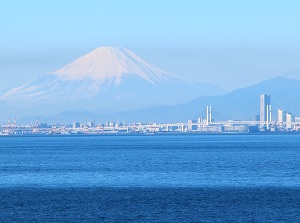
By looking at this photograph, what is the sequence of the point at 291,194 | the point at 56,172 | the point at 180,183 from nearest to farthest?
the point at 291,194 → the point at 180,183 → the point at 56,172

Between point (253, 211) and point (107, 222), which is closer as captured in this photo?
point (107, 222)

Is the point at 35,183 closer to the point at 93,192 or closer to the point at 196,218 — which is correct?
the point at 93,192

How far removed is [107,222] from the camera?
40562 mm

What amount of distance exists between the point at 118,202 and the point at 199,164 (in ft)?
107

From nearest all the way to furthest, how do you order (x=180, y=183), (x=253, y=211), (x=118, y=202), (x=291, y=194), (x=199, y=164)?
(x=253, y=211), (x=118, y=202), (x=291, y=194), (x=180, y=183), (x=199, y=164)

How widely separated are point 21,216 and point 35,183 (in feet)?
55.1

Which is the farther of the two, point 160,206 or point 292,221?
point 160,206

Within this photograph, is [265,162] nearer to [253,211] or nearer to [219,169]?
[219,169]

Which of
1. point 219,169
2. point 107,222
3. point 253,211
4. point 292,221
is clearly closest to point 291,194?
point 253,211

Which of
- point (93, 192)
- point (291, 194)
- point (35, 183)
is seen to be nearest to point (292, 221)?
point (291, 194)

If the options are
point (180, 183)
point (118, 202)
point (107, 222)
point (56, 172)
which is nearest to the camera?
point (107, 222)

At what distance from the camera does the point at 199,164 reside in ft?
263

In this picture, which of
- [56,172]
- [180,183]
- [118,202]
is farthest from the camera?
[56,172]

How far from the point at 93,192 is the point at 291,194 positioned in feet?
33.3
